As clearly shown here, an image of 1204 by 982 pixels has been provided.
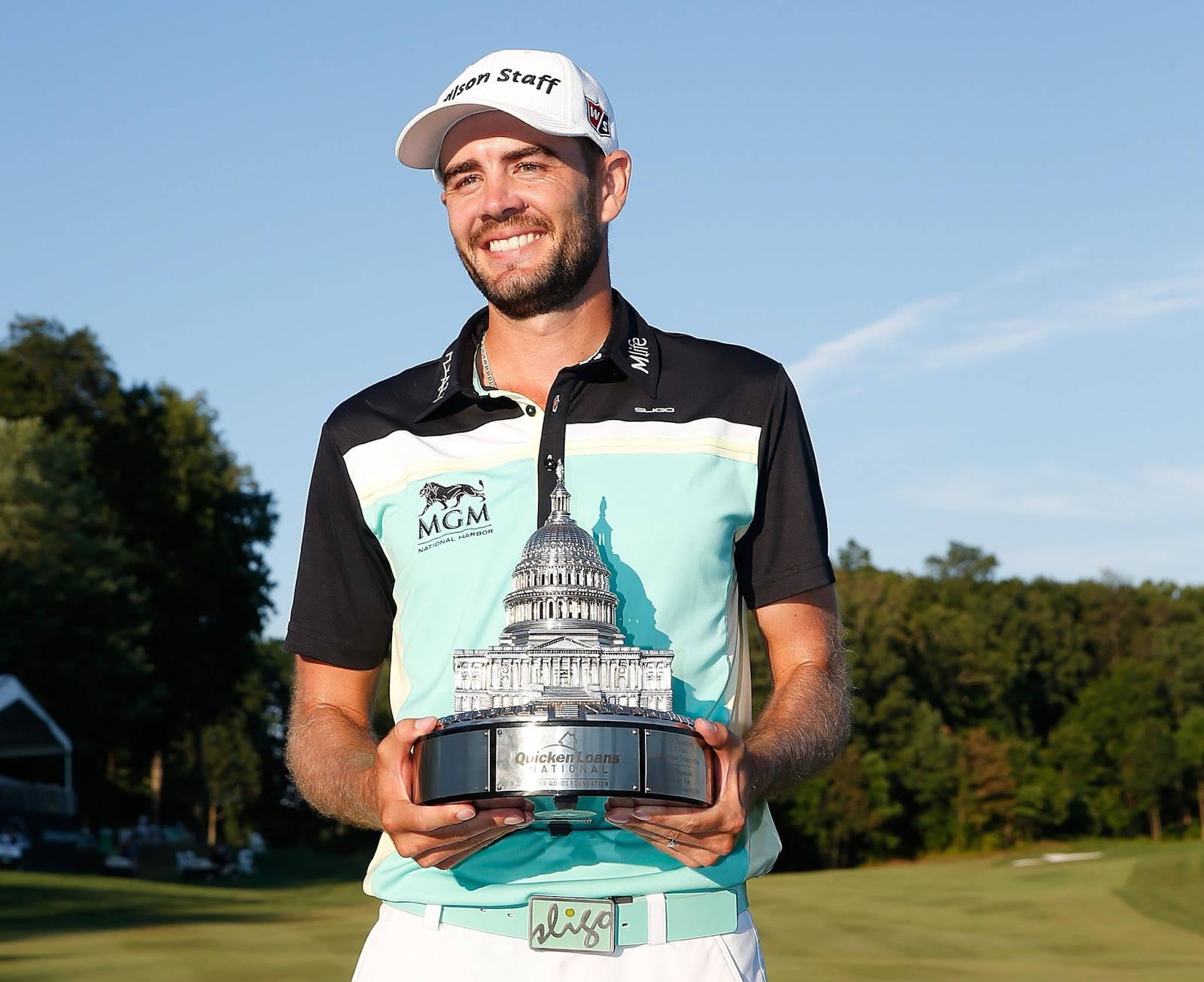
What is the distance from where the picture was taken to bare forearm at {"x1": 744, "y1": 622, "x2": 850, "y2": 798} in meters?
4.01

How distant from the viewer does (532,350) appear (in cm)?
458

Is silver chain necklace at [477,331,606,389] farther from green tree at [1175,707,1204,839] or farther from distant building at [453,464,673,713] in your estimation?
green tree at [1175,707,1204,839]

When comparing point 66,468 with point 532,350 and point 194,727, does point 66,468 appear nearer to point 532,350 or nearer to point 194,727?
point 194,727

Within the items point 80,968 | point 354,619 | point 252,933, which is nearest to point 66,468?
point 252,933

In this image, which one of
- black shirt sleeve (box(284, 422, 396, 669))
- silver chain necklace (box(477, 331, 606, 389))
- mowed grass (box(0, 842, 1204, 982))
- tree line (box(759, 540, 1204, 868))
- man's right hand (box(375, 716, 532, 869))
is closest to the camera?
man's right hand (box(375, 716, 532, 869))

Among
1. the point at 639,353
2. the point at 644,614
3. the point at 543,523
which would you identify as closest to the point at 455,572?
the point at 543,523

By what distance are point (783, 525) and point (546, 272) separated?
89cm

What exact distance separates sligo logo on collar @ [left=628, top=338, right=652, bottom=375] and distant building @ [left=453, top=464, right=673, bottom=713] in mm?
581

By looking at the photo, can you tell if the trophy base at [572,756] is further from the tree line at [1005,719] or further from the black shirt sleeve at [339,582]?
the tree line at [1005,719]

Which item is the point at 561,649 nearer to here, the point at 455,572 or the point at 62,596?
the point at 455,572

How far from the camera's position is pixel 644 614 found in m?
4.21

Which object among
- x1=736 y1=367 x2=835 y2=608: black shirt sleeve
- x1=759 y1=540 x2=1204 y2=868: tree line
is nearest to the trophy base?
x1=736 y1=367 x2=835 y2=608: black shirt sleeve

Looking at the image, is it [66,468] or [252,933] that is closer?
[252,933]

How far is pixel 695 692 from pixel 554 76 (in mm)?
1613
